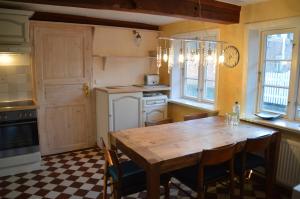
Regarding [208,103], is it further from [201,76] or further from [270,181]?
[270,181]

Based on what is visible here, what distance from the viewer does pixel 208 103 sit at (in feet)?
12.8

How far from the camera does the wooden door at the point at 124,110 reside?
371 cm

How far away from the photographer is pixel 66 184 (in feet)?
9.57

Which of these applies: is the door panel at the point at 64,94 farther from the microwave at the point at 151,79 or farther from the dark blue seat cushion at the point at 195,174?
the dark blue seat cushion at the point at 195,174

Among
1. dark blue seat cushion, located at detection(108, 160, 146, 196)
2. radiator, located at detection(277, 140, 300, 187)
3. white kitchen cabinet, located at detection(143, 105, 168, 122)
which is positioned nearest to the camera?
dark blue seat cushion, located at detection(108, 160, 146, 196)

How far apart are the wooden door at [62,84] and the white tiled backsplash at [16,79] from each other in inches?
5.2

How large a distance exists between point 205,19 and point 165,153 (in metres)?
1.72

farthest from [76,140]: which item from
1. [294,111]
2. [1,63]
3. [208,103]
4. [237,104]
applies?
[294,111]

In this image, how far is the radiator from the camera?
8.36 feet

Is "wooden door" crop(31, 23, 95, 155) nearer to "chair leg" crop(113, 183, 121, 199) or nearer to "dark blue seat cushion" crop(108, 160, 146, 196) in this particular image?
"dark blue seat cushion" crop(108, 160, 146, 196)

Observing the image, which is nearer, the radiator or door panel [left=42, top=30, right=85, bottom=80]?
the radiator

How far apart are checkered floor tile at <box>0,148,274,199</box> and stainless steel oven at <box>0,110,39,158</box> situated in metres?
0.34

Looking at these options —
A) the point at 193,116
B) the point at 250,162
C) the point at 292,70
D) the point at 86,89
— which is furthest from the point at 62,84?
the point at 292,70

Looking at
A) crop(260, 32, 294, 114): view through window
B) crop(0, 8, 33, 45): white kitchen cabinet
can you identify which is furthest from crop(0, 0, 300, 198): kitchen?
crop(260, 32, 294, 114): view through window
